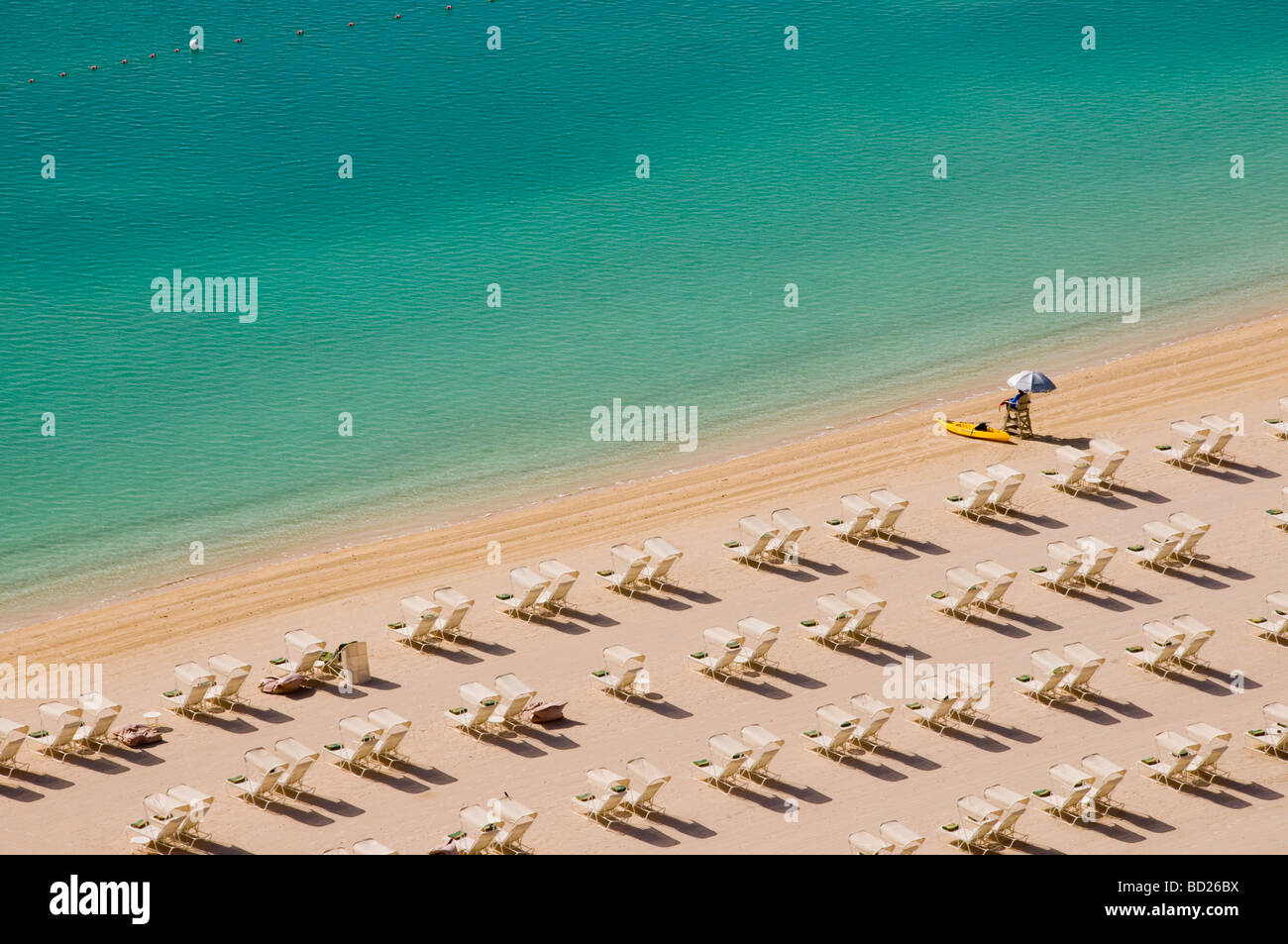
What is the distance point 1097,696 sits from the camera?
2594 cm

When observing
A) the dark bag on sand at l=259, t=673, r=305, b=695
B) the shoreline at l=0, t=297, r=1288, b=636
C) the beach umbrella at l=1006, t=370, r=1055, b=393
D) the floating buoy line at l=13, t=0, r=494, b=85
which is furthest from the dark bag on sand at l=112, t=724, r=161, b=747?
the floating buoy line at l=13, t=0, r=494, b=85

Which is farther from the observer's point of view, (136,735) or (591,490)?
(591,490)

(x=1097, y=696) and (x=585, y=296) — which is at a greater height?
(x=585, y=296)

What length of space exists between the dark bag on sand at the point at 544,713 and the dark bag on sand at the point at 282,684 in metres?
3.65

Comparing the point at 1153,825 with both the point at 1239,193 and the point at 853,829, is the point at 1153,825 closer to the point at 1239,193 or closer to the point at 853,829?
the point at 853,829

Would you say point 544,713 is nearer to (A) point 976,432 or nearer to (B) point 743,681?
(B) point 743,681

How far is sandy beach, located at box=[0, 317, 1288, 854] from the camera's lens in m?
23.2

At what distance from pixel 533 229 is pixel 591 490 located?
55.8 ft

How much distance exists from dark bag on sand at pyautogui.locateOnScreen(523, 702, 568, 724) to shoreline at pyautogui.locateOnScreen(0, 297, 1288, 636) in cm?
833

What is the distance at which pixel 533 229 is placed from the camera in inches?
1983

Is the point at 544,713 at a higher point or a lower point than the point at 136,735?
higher

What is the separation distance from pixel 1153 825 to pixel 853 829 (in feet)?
12.9

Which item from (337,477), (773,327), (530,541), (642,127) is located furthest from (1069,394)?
(642,127)

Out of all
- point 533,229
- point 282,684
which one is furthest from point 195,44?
point 282,684
